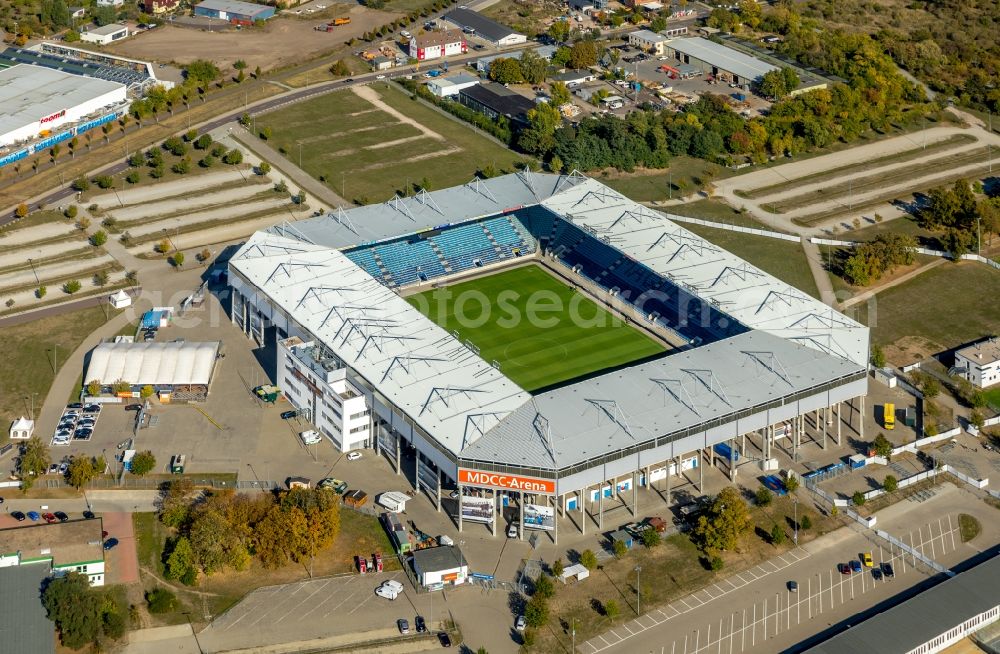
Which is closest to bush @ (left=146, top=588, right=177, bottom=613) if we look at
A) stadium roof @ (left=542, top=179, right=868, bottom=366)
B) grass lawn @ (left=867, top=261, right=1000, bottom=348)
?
stadium roof @ (left=542, top=179, right=868, bottom=366)

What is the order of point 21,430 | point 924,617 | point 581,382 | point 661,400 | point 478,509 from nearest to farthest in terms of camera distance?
point 924,617, point 478,509, point 661,400, point 581,382, point 21,430

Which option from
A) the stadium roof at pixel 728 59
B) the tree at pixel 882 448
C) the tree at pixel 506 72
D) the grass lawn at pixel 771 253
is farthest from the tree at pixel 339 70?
the tree at pixel 882 448

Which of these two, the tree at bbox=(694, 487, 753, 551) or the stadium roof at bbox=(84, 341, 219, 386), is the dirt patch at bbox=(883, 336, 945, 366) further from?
the stadium roof at bbox=(84, 341, 219, 386)

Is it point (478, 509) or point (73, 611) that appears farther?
point (478, 509)

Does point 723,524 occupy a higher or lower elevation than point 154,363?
lower

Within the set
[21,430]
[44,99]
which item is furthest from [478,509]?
[44,99]

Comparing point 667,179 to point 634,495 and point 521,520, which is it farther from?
point 521,520
